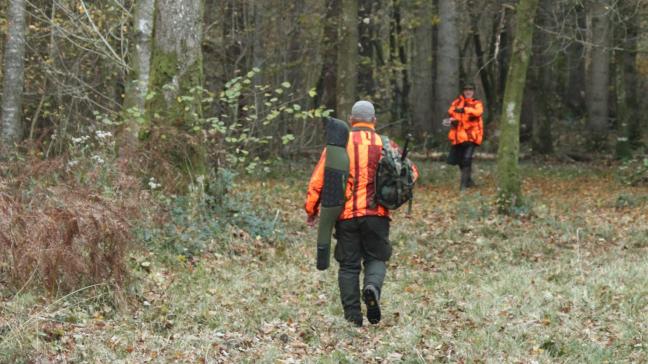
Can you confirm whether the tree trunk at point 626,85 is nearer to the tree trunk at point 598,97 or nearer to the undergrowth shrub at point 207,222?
the tree trunk at point 598,97

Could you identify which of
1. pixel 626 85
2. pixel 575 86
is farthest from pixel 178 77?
pixel 575 86

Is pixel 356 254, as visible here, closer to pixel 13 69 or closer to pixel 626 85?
pixel 13 69

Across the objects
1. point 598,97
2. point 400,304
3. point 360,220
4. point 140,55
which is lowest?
point 400,304

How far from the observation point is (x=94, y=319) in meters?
8.06

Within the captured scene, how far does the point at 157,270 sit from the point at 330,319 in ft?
8.03

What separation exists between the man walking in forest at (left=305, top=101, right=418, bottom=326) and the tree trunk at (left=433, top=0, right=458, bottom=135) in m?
18.2

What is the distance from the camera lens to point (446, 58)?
26.7 metres

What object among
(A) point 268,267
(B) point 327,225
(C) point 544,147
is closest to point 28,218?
(B) point 327,225

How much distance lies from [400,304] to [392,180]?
1751 mm

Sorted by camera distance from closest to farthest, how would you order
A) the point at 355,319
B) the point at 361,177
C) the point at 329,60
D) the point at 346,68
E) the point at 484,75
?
the point at 361,177, the point at 355,319, the point at 346,68, the point at 329,60, the point at 484,75

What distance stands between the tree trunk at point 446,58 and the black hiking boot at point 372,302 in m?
18.6

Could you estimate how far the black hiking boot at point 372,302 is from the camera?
8.30 m

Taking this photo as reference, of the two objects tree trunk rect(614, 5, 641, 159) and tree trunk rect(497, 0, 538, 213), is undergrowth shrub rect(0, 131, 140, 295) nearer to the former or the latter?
tree trunk rect(497, 0, 538, 213)

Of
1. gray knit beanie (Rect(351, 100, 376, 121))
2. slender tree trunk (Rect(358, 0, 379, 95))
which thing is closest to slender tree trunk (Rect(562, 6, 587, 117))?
slender tree trunk (Rect(358, 0, 379, 95))
